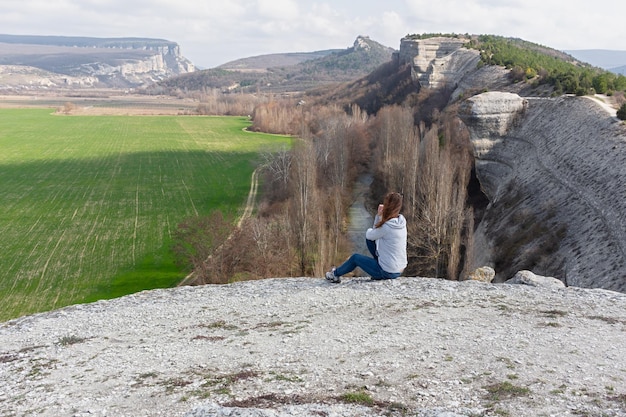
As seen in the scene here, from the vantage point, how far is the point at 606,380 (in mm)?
A: 9453

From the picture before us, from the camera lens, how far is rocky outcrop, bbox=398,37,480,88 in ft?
282

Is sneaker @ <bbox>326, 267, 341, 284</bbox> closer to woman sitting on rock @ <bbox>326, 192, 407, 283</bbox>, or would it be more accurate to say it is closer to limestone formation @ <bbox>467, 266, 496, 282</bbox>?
woman sitting on rock @ <bbox>326, 192, 407, 283</bbox>

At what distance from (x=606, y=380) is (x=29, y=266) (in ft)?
144

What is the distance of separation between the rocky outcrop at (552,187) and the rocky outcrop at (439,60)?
3727 centimetres

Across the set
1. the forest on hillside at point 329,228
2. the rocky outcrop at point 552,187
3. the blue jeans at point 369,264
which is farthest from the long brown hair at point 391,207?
the forest on hillside at point 329,228

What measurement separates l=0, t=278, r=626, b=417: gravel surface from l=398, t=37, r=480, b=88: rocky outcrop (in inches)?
2722

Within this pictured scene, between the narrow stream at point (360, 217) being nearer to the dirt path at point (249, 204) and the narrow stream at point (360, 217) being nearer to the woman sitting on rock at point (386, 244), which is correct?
the dirt path at point (249, 204)

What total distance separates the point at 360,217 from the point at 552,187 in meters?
23.8

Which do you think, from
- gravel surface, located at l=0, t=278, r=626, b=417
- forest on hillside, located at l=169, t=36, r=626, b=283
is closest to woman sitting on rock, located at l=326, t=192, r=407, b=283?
gravel surface, located at l=0, t=278, r=626, b=417

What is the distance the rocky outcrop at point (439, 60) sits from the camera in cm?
8602

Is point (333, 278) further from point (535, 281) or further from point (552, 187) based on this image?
point (552, 187)

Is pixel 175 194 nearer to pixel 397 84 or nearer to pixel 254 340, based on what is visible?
pixel 254 340

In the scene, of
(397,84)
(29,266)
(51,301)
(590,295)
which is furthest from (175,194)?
(397,84)

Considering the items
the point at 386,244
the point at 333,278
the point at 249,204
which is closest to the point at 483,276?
the point at 333,278
